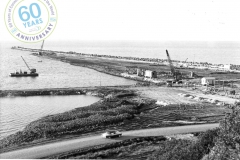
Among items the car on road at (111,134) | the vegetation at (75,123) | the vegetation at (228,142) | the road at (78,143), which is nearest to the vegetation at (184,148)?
the vegetation at (228,142)

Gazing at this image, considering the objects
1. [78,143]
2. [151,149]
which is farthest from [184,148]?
[78,143]

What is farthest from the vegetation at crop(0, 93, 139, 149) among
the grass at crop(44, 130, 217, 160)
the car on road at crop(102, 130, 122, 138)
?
the grass at crop(44, 130, 217, 160)

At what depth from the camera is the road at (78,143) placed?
1822 centimetres

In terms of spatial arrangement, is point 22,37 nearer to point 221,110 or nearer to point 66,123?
point 66,123

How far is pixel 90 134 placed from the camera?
22281 mm

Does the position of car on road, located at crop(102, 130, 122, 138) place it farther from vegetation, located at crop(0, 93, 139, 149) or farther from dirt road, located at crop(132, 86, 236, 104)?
dirt road, located at crop(132, 86, 236, 104)

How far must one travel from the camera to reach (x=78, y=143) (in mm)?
20125

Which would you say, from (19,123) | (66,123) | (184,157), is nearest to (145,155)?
(184,157)

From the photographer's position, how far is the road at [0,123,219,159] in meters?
18.2

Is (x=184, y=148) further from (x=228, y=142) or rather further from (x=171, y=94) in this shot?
(x=171, y=94)

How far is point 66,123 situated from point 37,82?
3417 cm

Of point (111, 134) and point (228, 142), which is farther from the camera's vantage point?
point (111, 134)

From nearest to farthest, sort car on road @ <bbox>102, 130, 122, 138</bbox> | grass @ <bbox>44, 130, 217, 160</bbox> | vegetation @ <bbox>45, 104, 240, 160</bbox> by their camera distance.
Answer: vegetation @ <bbox>45, 104, 240, 160</bbox> < grass @ <bbox>44, 130, 217, 160</bbox> < car on road @ <bbox>102, 130, 122, 138</bbox>

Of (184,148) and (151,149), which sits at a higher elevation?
(184,148)
